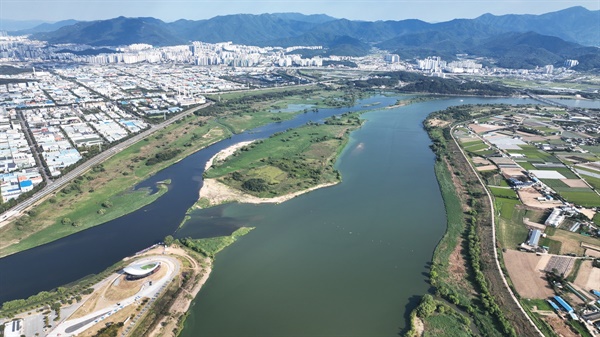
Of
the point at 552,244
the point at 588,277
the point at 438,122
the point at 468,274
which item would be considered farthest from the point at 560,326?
the point at 438,122

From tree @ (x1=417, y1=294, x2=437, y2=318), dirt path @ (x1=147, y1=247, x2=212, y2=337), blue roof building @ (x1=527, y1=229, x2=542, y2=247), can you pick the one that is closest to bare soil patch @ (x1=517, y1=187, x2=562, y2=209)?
blue roof building @ (x1=527, y1=229, x2=542, y2=247)

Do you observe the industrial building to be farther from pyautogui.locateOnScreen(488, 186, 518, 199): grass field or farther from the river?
the river

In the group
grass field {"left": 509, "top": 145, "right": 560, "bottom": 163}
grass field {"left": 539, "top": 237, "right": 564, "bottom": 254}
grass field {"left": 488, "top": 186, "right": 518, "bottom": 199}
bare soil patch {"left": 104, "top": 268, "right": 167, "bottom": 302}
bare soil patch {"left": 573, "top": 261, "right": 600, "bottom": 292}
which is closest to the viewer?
bare soil patch {"left": 104, "top": 268, "right": 167, "bottom": 302}

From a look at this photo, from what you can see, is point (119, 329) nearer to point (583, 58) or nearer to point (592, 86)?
point (592, 86)

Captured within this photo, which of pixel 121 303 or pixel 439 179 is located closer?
pixel 121 303

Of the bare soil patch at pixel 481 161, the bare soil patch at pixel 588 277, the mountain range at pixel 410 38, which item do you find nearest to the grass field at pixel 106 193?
the bare soil patch at pixel 588 277

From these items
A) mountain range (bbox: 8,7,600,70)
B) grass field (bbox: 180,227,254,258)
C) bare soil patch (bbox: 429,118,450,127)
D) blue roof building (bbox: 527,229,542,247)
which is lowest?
grass field (bbox: 180,227,254,258)

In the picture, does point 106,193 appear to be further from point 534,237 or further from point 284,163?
point 534,237
